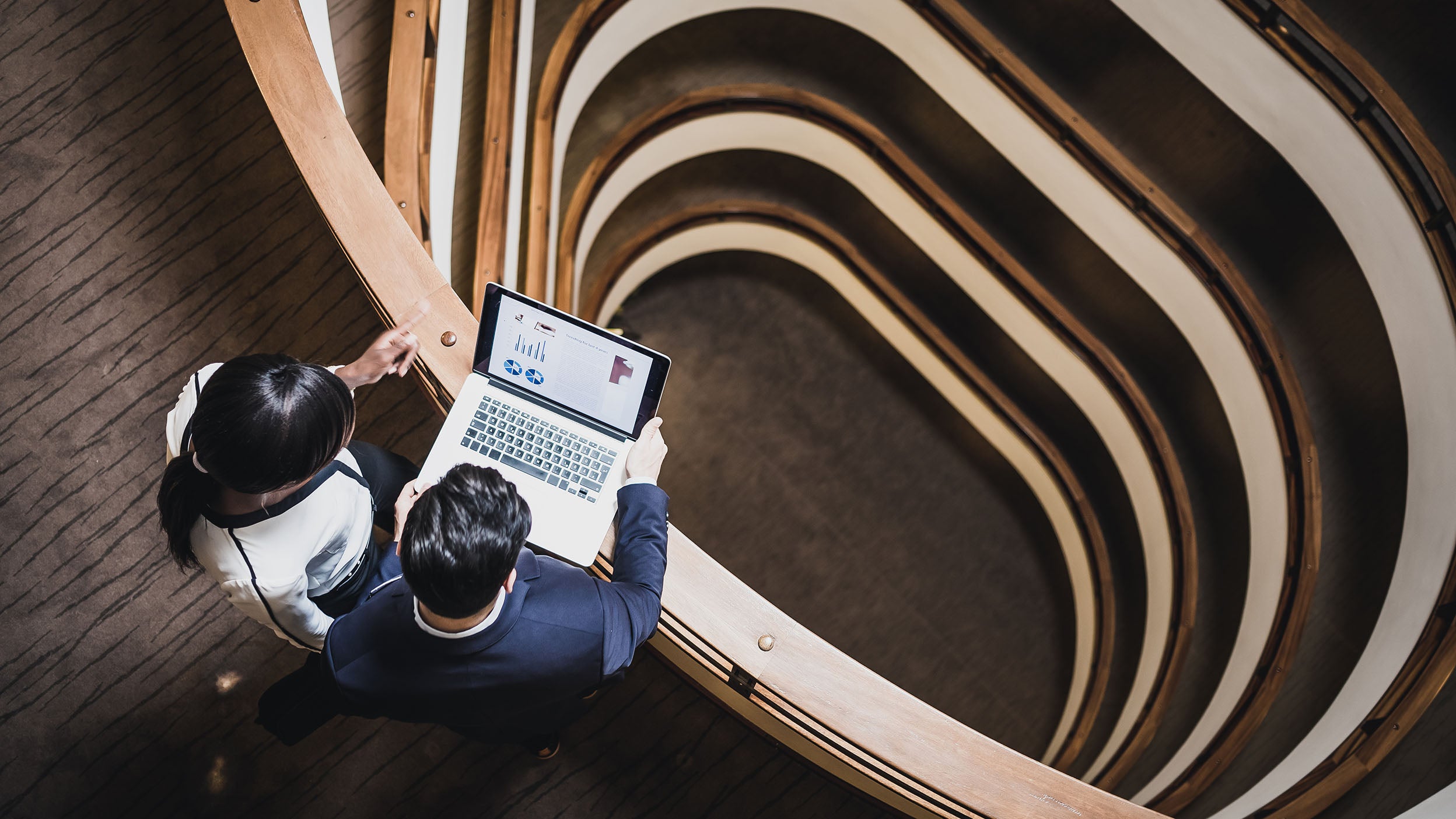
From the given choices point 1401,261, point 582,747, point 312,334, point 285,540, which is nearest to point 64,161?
point 312,334

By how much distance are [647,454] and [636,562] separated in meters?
0.37

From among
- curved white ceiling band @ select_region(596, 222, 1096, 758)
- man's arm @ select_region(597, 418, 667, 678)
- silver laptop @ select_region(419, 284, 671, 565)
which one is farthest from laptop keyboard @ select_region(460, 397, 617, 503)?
curved white ceiling band @ select_region(596, 222, 1096, 758)

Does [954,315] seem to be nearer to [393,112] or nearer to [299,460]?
[393,112]

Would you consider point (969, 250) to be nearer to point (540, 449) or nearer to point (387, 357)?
point (540, 449)

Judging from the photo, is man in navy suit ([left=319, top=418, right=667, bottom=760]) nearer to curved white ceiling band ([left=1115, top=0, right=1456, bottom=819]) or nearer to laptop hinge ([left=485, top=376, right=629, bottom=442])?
laptop hinge ([left=485, top=376, right=629, bottom=442])

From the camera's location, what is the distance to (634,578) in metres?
1.83

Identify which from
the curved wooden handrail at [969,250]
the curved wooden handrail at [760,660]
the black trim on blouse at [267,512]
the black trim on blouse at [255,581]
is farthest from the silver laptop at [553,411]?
the curved wooden handrail at [969,250]

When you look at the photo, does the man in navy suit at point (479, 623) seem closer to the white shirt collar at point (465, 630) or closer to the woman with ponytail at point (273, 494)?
the white shirt collar at point (465, 630)

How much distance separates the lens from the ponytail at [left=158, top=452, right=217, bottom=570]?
1587mm

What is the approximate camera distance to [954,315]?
23.4ft

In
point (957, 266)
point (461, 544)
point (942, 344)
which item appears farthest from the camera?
point (942, 344)

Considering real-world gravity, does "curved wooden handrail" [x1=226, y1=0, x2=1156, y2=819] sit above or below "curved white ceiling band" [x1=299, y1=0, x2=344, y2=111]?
below

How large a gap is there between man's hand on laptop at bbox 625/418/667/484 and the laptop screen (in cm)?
4

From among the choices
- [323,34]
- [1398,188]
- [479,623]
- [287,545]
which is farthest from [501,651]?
[1398,188]
